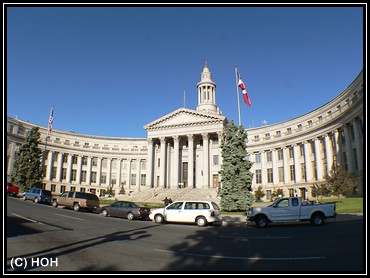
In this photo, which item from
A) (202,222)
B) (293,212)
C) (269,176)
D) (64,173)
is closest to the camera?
(293,212)

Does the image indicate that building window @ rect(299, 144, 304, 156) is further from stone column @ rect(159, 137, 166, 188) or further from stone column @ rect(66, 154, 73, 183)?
stone column @ rect(66, 154, 73, 183)

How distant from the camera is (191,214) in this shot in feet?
65.0

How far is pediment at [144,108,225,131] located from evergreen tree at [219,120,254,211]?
973 inches

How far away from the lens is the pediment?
5919 cm

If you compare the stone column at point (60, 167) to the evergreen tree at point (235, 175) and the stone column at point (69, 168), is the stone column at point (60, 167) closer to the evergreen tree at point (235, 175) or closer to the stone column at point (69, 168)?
the stone column at point (69, 168)

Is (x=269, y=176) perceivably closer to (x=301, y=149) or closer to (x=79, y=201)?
(x=301, y=149)

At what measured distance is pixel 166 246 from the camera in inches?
428

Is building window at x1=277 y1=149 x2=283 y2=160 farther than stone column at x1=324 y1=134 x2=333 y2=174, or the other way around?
building window at x1=277 y1=149 x2=283 y2=160

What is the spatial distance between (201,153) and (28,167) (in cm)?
3445

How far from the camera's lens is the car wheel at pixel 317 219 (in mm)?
18203

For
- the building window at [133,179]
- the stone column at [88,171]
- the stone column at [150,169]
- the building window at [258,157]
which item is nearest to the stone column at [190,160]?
the stone column at [150,169]

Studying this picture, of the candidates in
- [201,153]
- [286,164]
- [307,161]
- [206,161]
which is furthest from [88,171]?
[307,161]

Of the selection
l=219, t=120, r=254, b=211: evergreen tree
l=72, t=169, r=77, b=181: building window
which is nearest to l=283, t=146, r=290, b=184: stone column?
l=219, t=120, r=254, b=211: evergreen tree
